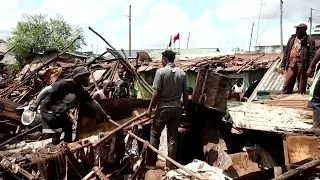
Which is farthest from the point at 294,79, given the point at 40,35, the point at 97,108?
the point at 40,35

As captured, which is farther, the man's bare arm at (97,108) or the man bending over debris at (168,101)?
the man's bare arm at (97,108)

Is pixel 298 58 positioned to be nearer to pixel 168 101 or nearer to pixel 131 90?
pixel 168 101

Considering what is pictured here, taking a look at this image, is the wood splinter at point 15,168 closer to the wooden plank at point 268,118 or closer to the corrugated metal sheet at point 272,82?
the wooden plank at point 268,118

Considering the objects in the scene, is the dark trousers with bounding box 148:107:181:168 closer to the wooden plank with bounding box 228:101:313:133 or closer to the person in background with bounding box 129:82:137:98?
the wooden plank with bounding box 228:101:313:133

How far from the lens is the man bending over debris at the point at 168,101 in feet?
20.7

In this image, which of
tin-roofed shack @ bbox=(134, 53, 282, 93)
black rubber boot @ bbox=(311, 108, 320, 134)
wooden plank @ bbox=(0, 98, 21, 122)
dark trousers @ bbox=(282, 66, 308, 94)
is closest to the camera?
black rubber boot @ bbox=(311, 108, 320, 134)

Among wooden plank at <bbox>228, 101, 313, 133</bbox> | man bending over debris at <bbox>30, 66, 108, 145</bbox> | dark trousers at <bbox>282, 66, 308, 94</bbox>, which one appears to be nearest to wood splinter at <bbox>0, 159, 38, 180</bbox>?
man bending over debris at <bbox>30, 66, 108, 145</bbox>

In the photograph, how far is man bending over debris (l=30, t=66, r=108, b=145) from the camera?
6.70 metres

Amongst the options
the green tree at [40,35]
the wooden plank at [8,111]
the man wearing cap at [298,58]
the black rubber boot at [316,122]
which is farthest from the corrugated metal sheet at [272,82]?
Result: the green tree at [40,35]

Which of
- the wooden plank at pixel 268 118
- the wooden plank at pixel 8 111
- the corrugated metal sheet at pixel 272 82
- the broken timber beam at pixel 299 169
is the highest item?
the corrugated metal sheet at pixel 272 82

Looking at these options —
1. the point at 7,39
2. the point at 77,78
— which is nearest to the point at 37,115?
the point at 77,78

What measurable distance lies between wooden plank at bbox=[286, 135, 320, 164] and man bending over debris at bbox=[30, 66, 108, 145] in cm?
292

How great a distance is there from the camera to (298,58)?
28.8ft

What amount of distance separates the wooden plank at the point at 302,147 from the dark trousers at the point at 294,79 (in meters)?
3.05
